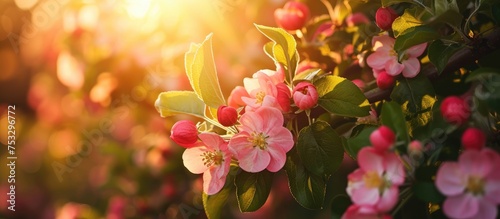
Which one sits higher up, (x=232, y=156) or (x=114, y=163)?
(x=232, y=156)

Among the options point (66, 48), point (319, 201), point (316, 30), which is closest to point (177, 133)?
point (319, 201)

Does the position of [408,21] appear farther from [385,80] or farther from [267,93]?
[267,93]

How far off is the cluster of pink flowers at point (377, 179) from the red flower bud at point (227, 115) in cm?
20

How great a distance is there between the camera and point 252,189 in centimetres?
84

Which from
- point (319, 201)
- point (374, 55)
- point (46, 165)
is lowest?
point (46, 165)

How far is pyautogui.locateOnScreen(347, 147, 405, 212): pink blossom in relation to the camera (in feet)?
2.02

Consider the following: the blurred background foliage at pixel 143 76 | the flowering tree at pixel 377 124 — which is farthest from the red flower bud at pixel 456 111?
the blurred background foliage at pixel 143 76

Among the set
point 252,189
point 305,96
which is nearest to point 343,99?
point 305,96

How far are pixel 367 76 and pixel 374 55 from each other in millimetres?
173

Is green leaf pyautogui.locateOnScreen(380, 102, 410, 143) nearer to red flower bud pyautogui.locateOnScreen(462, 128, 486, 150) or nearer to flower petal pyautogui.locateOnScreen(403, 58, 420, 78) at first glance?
red flower bud pyautogui.locateOnScreen(462, 128, 486, 150)

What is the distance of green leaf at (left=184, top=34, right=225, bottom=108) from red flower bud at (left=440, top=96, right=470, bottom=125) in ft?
1.03

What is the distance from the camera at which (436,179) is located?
2.01 ft

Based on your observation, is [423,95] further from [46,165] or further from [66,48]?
[46,165]

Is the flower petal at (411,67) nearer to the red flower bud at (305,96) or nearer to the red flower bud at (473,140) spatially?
the red flower bud at (305,96)
